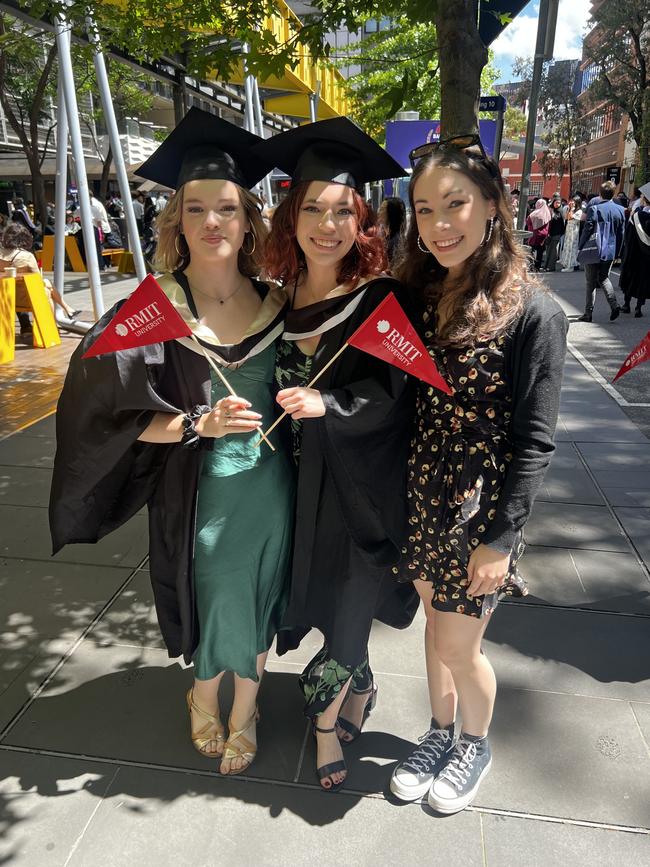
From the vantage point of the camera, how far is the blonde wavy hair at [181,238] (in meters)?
2.21

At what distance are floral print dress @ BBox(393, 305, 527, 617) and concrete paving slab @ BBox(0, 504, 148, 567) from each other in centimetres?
229

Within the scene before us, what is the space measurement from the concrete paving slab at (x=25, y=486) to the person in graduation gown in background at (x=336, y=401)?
2.84 meters

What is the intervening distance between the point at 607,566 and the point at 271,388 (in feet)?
7.88

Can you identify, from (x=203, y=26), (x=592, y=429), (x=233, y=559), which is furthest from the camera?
(x=592, y=429)

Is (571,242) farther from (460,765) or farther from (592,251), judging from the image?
(460,765)

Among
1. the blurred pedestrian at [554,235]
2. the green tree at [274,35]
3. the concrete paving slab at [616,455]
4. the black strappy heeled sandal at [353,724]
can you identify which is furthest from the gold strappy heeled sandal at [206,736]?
the blurred pedestrian at [554,235]

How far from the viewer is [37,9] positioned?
375 centimetres

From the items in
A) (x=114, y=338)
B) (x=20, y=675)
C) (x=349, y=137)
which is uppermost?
(x=349, y=137)

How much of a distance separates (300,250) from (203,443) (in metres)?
0.73

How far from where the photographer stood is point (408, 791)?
2271 millimetres

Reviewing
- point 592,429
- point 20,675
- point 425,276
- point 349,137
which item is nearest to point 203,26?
point 349,137

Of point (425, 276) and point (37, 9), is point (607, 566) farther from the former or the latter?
point (37, 9)

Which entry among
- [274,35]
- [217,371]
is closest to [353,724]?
[217,371]

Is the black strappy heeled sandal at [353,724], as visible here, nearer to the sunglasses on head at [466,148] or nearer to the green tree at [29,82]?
the sunglasses on head at [466,148]
